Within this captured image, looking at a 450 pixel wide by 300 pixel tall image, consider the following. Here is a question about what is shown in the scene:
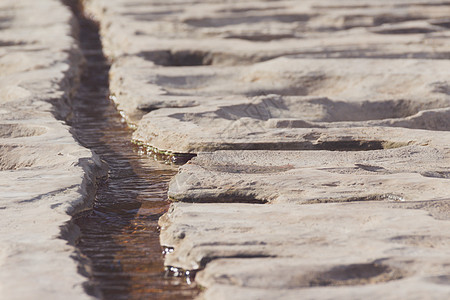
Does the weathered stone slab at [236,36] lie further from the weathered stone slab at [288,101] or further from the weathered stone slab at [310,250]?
the weathered stone slab at [310,250]


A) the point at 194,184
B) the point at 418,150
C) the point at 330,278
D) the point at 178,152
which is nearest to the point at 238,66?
the point at 178,152

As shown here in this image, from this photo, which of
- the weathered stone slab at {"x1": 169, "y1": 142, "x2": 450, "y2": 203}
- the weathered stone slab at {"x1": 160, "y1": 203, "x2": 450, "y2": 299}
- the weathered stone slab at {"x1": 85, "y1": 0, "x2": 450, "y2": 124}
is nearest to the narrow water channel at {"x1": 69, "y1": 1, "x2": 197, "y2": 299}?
the weathered stone slab at {"x1": 160, "y1": 203, "x2": 450, "y2": 299}

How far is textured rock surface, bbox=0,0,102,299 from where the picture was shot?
6.73 ft

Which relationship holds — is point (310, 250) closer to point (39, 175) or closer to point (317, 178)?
point (317, 178)

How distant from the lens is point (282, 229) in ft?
7.81

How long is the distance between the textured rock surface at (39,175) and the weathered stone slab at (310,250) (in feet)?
1.18

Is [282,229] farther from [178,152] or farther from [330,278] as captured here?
[178,152]

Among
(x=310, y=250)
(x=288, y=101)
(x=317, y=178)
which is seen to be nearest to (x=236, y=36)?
(x=288, y=101)

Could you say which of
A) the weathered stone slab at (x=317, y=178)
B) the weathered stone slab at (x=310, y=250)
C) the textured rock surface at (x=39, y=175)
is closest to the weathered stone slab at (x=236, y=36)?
the textured rock surface at (x=39, y=175)

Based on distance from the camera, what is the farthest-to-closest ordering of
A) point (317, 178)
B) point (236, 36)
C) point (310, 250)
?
1. point (236, 36)
2. point (317, 178)
3. point (310, 250)

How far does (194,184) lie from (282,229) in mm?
603

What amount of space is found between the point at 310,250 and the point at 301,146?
4.74 feet

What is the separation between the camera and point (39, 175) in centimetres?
295

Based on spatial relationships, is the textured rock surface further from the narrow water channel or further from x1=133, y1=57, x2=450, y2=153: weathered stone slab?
x1=133, y1=57, x2=450, y2=153: weathered stone slab
